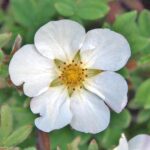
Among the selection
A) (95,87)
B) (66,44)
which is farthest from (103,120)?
(66,44)

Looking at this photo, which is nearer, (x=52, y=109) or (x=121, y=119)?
(x=52, y=109)

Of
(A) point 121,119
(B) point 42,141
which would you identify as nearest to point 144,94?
(A) point 121,119

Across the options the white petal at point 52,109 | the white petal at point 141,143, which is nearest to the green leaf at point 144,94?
the white petal at point 141,143

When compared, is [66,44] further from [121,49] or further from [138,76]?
[138,76]

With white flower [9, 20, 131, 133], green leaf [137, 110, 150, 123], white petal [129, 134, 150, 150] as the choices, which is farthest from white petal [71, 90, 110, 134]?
green leaf [137, 110, 150, 123]

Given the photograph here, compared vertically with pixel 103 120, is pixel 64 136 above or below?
below

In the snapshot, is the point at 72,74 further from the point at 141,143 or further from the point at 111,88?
the point at 141,143
